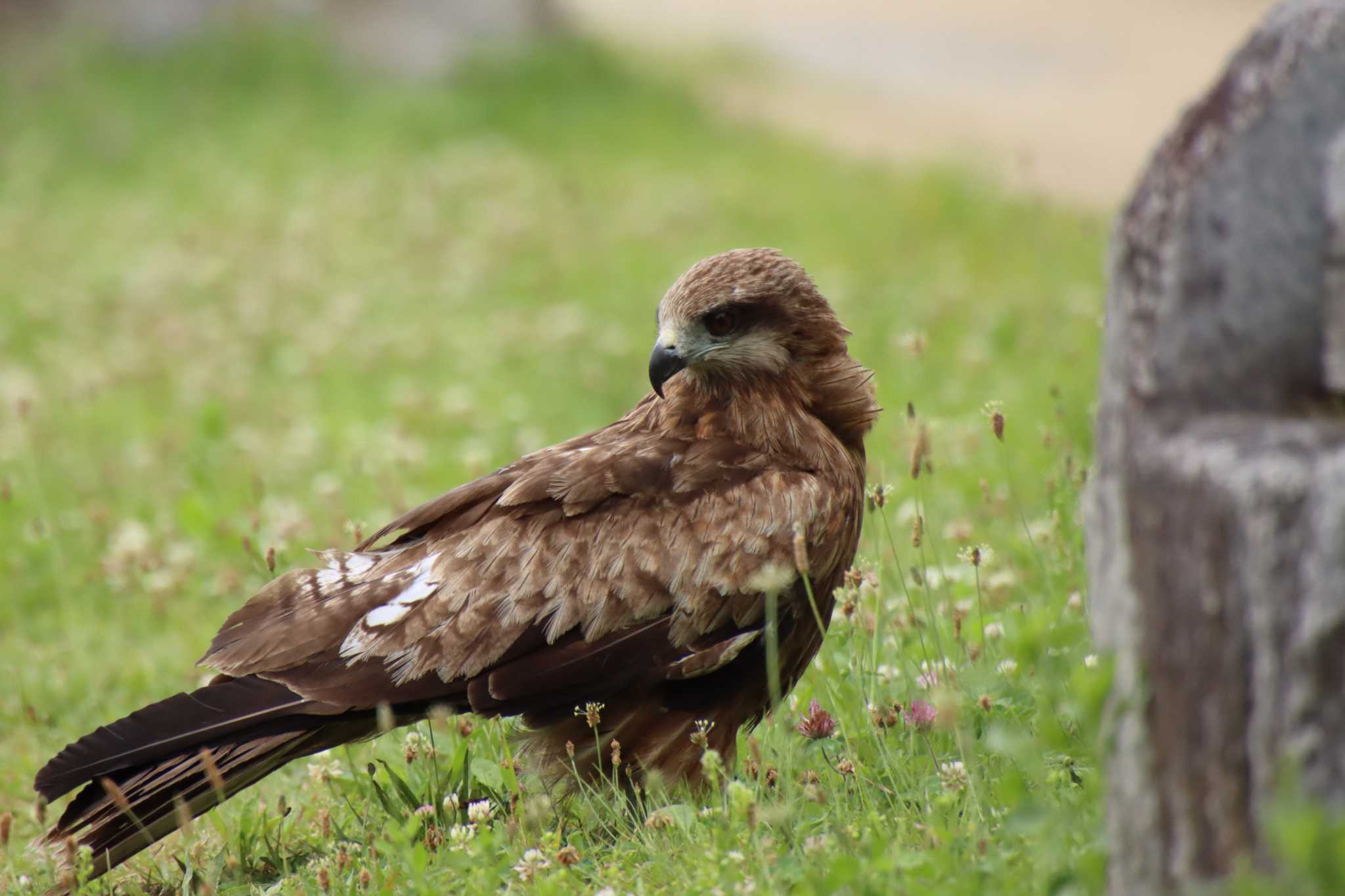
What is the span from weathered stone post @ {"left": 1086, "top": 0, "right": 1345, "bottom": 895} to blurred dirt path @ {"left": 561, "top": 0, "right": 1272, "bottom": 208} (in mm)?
9375

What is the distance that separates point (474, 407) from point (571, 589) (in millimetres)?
4252

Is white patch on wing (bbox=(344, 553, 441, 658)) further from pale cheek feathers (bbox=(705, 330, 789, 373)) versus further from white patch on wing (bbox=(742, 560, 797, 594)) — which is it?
pale cheek feathers (bbox=(705, 330, 789, 373))

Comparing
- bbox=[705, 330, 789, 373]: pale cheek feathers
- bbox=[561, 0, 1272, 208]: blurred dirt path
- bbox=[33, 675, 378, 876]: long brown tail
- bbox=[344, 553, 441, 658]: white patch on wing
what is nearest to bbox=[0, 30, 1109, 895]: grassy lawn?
bbox=[33, 675, 378, 876]: long brown tail

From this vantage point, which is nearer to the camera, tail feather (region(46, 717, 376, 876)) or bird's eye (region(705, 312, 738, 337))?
tail feather (region(46, 717, 376, 876))

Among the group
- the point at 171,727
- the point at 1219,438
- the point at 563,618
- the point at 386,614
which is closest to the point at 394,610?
the point at 386,614

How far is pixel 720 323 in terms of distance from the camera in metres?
3.83

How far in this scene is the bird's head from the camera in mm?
3807

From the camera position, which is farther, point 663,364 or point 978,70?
point 978,70

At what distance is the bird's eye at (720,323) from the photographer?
3.82 m

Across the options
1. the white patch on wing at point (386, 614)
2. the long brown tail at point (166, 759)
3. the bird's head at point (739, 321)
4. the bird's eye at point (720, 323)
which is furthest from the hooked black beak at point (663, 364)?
the long brown tail at point (166, 759)

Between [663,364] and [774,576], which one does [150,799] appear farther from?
[663,364]

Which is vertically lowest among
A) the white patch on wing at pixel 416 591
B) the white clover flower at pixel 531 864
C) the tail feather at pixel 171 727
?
the white clover flower at pixel 531 864

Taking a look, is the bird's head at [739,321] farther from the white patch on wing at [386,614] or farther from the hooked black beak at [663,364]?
the white patch on wing at [386,614]

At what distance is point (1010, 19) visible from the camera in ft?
61.9
